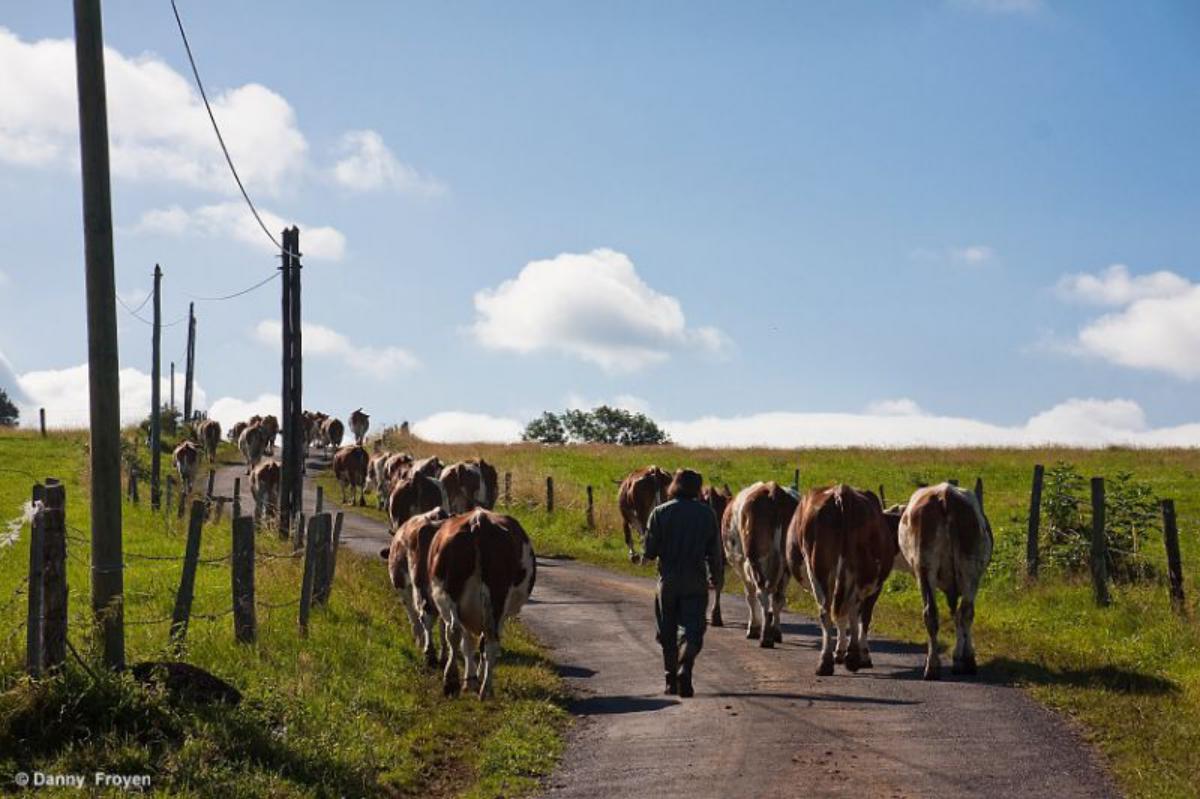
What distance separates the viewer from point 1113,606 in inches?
701

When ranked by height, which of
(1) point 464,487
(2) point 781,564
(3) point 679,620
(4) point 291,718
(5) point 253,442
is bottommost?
(4) point 291,718

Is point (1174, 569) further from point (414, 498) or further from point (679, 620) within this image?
point (414, 498)

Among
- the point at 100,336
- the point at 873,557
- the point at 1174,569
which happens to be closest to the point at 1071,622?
the point at 1174,569

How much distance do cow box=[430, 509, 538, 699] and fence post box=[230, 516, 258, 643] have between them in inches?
93.6

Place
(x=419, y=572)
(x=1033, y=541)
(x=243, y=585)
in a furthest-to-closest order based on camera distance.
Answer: (x=1033, y=541) < (x=419, y=572) < (x=243, y=585)

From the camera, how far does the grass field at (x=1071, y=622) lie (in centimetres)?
1089

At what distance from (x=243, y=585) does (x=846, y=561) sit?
6.55 meters

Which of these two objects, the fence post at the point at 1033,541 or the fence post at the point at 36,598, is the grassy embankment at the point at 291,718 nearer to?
the fence post at the point at 36,598

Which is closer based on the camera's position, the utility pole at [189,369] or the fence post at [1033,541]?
the fence post at [1033,541]

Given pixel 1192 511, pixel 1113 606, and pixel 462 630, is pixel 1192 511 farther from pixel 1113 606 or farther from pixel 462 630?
pixel 462 630

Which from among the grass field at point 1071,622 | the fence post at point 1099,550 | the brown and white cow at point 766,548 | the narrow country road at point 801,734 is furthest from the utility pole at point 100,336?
the fence post at point 1099,550

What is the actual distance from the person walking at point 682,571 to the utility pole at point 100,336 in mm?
4928

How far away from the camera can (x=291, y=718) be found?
1037 cm

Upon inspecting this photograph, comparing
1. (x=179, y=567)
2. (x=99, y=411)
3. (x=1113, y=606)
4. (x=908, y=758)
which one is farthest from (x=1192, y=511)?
(x=99, y=411)
